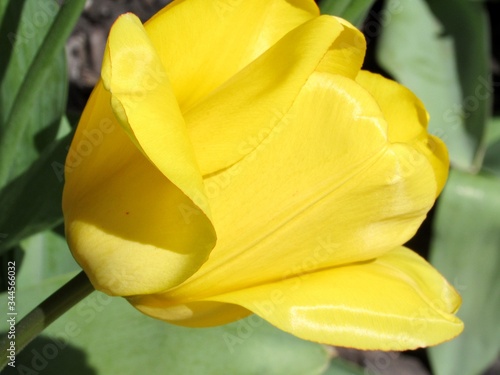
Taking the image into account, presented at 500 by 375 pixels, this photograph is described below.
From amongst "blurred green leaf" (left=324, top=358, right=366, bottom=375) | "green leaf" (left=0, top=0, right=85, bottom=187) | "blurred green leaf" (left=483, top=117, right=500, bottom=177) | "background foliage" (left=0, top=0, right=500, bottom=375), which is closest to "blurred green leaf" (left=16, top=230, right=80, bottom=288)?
"background foliage" (left=0, top=0, right=500, bottom=375)

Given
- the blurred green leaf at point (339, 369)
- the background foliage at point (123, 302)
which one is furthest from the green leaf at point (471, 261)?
the blurred green leaf at point (339, 369)

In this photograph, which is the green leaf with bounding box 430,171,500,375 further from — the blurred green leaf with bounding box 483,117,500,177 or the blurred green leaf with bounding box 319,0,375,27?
the blurred green leaf with bounding box 319,0,375,27

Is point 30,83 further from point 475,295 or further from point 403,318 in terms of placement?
point 475,295

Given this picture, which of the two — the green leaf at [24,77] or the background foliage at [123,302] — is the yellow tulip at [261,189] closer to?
the background foliage at [123,302]

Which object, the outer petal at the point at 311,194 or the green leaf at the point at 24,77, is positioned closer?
the outer petal at the point at 311,194

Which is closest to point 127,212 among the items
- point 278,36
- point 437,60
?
point 278,36

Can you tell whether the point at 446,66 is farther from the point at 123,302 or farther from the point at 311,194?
the point at 311,194

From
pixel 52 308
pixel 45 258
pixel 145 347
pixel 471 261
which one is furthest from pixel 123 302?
pixel 471 261

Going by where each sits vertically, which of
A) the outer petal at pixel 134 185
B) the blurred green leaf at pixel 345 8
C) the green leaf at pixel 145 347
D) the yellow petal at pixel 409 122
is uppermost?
the outer petal at pixel 134 185
